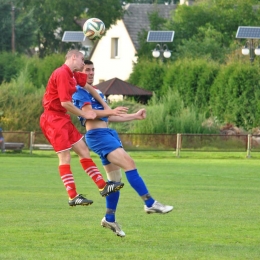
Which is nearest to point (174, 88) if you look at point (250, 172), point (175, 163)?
point (175, 163)

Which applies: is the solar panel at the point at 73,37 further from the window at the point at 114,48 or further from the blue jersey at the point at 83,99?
the blue jersey at the point at 83,99

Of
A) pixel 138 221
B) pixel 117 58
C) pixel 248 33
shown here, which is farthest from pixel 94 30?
pixel 117 58

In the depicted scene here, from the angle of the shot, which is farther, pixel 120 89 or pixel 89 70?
pixel 120 89

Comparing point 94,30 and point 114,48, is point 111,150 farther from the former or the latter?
point 114,48

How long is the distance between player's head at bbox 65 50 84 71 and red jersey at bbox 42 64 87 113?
0.23ft

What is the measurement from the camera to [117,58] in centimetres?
8025

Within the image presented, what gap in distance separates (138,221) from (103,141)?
2.42 metres

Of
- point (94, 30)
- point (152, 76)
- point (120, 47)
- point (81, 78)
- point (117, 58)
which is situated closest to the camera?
point (81, 78)

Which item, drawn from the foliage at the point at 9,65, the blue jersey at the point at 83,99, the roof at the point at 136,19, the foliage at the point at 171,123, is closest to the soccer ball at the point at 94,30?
the blue jersey at the point at 83,99

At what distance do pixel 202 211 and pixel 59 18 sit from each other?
68240mm

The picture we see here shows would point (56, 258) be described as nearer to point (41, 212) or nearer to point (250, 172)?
point (41, 212)

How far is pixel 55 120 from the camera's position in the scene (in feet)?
38.8

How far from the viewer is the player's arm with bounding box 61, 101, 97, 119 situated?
11.2 meters

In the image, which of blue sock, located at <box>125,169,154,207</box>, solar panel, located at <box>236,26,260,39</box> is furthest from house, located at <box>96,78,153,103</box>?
blue sock, located at <box>125,169,154,207</box>
